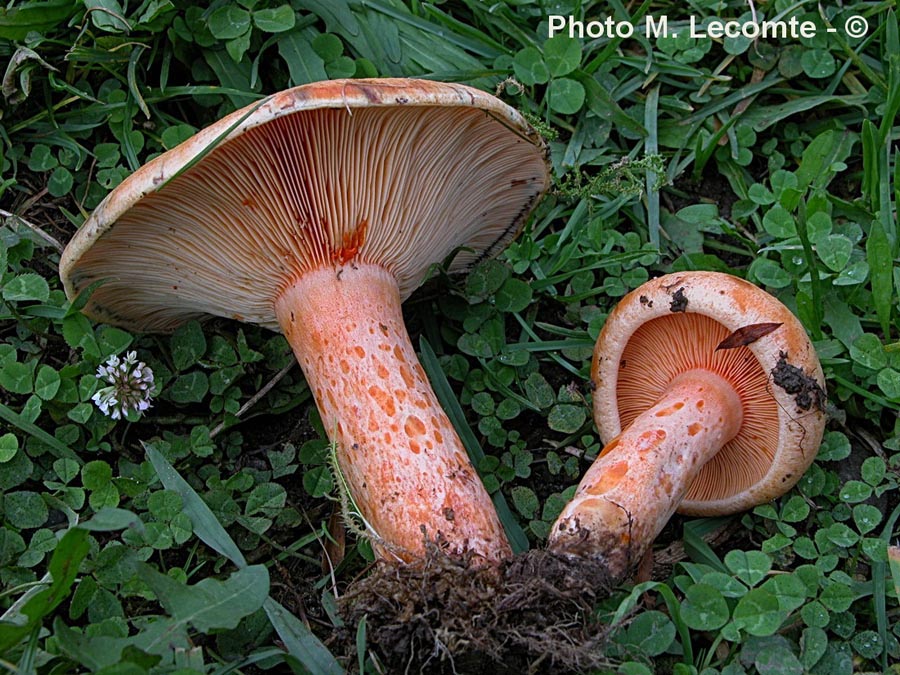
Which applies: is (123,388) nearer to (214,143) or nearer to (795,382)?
(214,143)

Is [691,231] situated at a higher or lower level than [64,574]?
higher

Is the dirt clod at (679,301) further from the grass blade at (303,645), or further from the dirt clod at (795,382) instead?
the grass blade at (303,645)

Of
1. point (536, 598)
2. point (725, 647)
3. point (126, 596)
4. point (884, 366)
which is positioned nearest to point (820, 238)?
point (884, 366)

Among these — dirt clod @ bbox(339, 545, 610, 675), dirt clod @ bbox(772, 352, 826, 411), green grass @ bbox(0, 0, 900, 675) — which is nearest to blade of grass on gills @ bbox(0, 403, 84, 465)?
green grass @ bbox(0, 0, 900, 675)

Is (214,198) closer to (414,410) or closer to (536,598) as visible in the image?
(414,410)

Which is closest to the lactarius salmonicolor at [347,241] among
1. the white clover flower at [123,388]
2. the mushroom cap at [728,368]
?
the white clover flower at [123,388]
